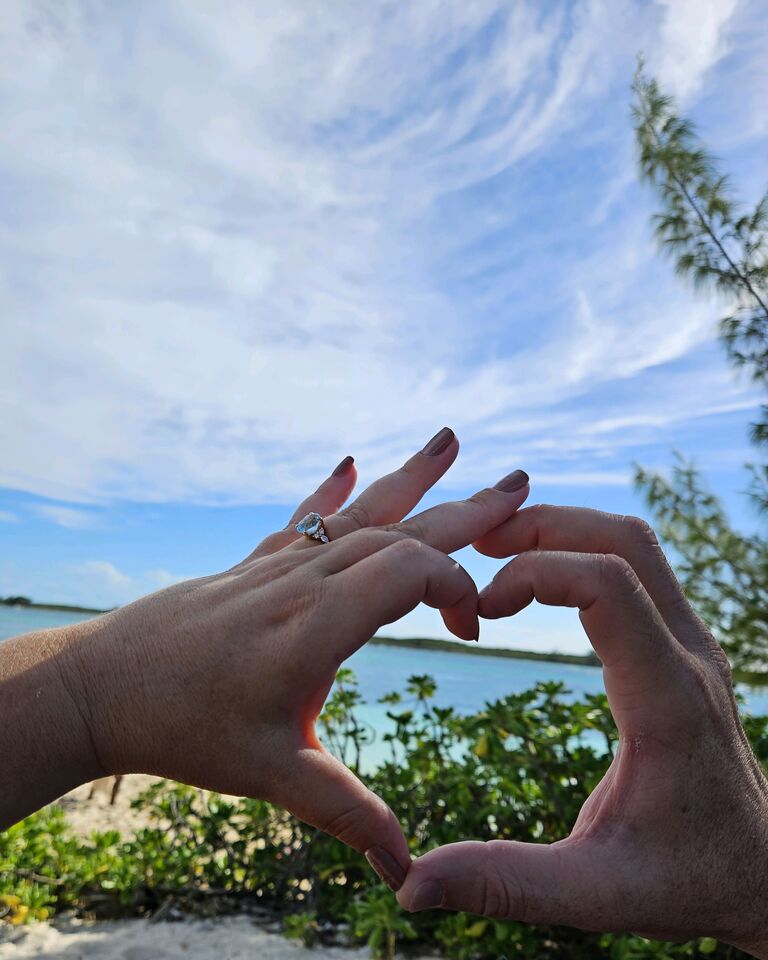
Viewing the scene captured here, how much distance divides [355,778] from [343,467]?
944mm

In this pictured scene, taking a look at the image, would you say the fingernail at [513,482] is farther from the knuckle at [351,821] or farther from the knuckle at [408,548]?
the knuckle at [351,821]

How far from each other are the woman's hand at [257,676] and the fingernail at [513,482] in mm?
363

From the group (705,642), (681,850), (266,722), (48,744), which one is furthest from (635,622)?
(48,744)

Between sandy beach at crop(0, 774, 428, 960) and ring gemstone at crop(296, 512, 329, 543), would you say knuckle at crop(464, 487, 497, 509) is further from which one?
sandy beach at crop(0, 774, 428, 960)

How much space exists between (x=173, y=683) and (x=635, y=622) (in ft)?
2.54

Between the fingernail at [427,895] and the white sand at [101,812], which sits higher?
the fingernail at [427,895]

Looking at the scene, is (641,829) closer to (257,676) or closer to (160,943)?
(257,676)

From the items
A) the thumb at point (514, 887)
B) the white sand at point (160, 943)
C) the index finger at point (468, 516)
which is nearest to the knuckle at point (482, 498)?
the index finger at point (468, 516)

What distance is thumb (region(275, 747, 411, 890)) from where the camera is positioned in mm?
1250

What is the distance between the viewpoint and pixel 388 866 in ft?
4.33

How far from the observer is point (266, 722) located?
1230mm

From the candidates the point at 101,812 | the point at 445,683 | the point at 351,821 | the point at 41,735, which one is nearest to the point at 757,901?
the point at 351,821

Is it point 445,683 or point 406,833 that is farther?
point 445,683

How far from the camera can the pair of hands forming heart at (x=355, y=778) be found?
1231 millimetres
